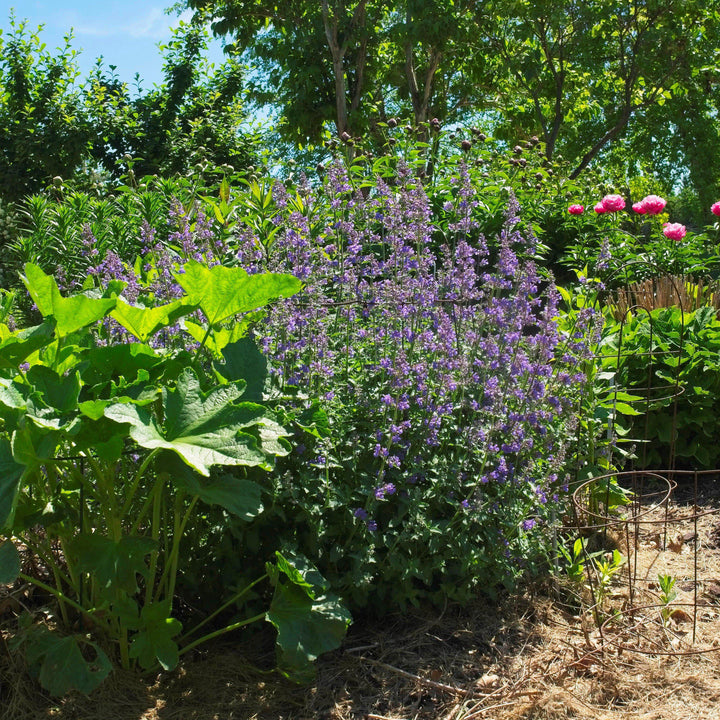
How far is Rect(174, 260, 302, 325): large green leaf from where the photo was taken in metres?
2.05

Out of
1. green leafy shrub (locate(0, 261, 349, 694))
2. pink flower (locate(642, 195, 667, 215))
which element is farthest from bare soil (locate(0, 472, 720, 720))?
pink flower (locate(642, 195, 667, 215))

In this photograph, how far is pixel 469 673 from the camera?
2406mm

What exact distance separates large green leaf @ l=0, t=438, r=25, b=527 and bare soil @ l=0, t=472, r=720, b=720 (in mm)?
762

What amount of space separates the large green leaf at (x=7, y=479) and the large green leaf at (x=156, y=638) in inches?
21.9

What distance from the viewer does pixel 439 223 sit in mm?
5594

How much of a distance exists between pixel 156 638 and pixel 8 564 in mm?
454

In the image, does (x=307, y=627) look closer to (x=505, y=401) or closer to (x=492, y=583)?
(x=492, y=583)

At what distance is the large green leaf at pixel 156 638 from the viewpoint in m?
2.04

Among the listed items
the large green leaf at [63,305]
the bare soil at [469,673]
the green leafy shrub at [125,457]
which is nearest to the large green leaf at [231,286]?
the green leafy shrub at [125,457]

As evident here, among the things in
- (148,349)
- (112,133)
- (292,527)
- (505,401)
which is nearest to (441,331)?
(505,401)

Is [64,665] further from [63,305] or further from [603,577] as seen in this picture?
[603,577]

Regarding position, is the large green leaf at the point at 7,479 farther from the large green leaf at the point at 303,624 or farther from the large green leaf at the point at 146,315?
the large green leaf at the point at 303,624

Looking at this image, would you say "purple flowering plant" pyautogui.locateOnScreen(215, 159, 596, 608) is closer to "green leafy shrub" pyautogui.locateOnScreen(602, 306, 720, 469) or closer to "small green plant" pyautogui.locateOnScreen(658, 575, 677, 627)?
"small green plant" pyautogui.locateOnScreen(658, 575, 677, 627)

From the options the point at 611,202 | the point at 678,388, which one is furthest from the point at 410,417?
the point at 611,202
